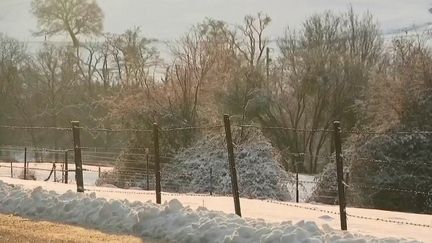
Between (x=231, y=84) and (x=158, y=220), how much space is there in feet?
88.9

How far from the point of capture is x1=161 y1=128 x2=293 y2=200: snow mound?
72.2ft

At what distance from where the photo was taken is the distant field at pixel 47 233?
774 centimetres

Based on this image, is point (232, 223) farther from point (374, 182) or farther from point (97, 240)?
point (374, 182)

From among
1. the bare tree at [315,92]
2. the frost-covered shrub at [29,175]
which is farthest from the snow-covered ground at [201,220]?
the bare tree at [315,92]

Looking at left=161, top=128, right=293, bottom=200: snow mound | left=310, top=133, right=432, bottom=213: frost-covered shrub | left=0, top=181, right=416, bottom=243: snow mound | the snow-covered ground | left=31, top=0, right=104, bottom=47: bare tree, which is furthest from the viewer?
left=31, top=0, right=104, bottom=47: bare tree

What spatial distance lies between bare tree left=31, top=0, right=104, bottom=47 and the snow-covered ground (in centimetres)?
4508

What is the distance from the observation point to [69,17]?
54.9m

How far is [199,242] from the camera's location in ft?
24.6

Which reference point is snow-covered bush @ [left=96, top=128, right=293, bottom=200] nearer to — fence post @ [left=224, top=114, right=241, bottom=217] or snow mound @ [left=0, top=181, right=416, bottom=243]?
snow mound @ [left=0, top=181, right=416, bottom=243]

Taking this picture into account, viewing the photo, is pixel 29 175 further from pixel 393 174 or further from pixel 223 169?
pixel 393 174

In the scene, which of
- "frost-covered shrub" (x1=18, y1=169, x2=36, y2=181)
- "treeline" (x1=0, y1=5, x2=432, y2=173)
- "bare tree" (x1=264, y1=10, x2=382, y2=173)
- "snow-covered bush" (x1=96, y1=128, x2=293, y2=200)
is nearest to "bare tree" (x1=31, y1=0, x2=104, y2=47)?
"treeline" (x1=0, y1=5, x2=432, y2=173)

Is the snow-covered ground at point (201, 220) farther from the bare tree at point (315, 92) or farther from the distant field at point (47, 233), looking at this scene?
the bare tree at point (315, 92)

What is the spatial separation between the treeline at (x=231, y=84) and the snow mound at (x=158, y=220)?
14046mm

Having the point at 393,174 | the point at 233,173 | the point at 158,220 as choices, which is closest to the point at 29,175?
the point at 393,174
